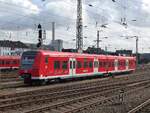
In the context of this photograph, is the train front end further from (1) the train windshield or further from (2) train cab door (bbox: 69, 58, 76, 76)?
(2) train cab door (bbox: 69, 58, 76, 76)

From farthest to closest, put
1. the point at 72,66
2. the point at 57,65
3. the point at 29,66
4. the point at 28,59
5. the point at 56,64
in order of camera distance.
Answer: the point at 72,66 < the point at 57,65 < the point at 56,64 < the point at 28,59 < the point at 29,66

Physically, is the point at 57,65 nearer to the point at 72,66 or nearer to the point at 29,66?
the point at 29,66

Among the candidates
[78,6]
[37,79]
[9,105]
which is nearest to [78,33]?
[78,6]

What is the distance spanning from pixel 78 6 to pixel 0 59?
70.9 ft

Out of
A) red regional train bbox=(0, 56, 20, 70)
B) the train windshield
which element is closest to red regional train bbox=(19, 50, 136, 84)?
the train windshield

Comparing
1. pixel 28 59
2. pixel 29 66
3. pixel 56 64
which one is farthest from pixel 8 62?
pixel 29 66

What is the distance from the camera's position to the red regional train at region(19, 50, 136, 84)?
31.3m

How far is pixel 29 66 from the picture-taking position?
104ft

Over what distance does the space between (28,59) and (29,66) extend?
654mm

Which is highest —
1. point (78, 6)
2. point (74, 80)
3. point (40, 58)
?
point (78, 6)

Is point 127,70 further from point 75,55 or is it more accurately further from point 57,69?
point 57,69

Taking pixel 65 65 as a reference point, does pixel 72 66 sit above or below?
below

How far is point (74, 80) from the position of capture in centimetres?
4050

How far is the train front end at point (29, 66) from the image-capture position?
3119cm
